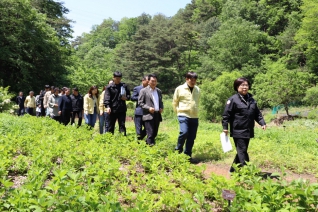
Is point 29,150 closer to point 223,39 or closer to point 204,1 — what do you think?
point 223,39

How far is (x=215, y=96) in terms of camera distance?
22.1 m

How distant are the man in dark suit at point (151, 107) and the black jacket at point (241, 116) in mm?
1860

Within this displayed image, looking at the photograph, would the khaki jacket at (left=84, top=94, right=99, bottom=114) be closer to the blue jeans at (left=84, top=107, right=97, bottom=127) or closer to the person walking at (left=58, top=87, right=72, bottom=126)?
the blue jeans at (left=84, top=107, right=97, bottom=127)

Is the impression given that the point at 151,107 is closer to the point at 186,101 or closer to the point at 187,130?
the point at 186,101

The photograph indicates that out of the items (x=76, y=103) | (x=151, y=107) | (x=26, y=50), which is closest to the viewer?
(x=151, y=107)

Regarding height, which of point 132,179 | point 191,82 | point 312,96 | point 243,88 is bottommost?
point 132,179

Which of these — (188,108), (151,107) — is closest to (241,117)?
(188,108)

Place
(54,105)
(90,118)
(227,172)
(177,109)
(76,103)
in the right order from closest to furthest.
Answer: (227,172) < (177,109) < (90,118) < (76,103) < (54,105)

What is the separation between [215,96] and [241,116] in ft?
58.0

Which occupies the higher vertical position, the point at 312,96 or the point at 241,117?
the point at 312,96

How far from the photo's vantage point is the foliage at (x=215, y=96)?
2220 cm

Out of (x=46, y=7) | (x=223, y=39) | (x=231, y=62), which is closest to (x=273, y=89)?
(x=231, y=62)

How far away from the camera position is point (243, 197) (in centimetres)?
282

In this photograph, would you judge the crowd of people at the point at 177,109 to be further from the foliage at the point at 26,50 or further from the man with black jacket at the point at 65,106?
the foliage at the point at 26,50
